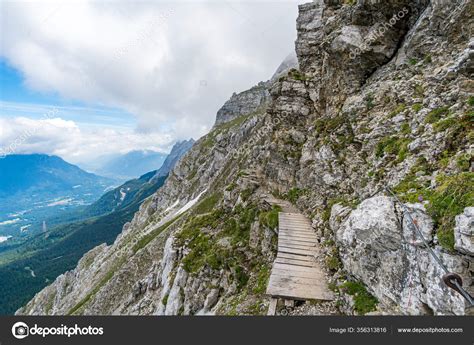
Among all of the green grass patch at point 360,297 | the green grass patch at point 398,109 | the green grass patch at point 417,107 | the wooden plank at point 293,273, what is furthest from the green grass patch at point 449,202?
the green grass patch at point 398,109

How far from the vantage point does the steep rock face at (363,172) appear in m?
8.37

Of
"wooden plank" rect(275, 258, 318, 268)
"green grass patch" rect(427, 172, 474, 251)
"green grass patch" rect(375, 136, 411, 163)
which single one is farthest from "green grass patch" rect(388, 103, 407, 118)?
"wooden plank" rect(275, 258, 318, 268)

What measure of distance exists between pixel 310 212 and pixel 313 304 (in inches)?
345

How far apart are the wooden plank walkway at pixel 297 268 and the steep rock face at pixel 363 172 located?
2.11ft

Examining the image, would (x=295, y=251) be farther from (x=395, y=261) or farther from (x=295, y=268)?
(x=395, y=261)

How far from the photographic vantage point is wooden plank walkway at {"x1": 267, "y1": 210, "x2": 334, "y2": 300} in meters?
10.6

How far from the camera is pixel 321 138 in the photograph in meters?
20.1

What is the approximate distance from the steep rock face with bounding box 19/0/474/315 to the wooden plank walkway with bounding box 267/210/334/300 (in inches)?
25.4

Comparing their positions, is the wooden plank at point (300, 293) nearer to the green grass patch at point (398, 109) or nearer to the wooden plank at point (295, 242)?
the wooden plank at point (295, 242)

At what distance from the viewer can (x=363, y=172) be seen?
46.2 feet

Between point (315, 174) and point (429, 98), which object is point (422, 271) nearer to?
point (429, 98)

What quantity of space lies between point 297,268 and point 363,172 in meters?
6.23

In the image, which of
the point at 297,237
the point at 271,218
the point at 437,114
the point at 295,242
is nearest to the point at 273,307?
the point at 295,242
